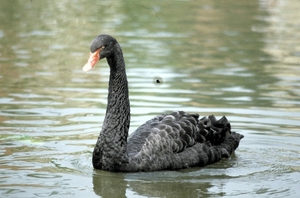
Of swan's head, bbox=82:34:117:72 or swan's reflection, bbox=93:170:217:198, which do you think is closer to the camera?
swan's reflection, bbox=93:170:217:198

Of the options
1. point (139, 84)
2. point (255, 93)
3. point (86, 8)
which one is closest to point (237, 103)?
point (255, 93)

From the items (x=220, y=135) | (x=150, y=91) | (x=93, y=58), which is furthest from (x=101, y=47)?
(x=150, y=91)

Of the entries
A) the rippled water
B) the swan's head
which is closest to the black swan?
the swan's head

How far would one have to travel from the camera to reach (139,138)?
25.2ft

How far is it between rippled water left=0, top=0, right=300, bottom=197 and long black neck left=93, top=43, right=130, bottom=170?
0.58 ft

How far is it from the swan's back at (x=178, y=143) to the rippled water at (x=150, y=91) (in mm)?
127

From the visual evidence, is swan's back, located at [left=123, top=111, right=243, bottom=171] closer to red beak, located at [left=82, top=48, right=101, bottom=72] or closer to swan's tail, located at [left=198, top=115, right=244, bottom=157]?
swan's tail, located at [left=198, top=115, right=244, bottom=157]

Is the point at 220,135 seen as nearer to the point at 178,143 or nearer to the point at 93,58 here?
the point at 178,143

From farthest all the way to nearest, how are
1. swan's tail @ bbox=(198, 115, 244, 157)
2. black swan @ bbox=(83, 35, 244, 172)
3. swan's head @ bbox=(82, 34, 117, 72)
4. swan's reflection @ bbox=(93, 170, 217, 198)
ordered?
swan's tail @ bbox=(198, 115, 244, 157) → black swan @ bbox=(83, 35, 244, 172) → swan's head @ bbox=(82, 34, 117, 72) → swan's reflection @ bbox=(93, 170, 217, 198)

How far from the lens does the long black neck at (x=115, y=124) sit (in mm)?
7367

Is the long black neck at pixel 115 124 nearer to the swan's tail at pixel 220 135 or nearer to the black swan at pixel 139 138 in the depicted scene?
the black swan at pixel 139 138

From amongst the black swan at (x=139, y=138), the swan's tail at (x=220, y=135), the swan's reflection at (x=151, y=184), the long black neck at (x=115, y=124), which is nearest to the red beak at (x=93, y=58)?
the black swan at (x=139, y=138)

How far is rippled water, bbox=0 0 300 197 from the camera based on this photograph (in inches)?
285

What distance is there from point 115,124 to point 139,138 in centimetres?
30
